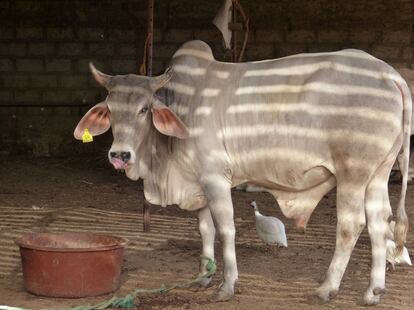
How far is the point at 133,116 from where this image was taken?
5.16 m

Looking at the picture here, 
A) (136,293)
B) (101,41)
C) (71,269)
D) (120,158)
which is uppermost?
(120,158)

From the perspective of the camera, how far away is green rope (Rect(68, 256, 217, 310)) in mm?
4789

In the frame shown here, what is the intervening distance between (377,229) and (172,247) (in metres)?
2.07

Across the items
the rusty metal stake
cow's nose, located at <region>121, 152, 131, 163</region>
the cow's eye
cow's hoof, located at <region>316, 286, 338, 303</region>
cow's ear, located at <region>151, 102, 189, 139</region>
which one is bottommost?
the rusty metal stake

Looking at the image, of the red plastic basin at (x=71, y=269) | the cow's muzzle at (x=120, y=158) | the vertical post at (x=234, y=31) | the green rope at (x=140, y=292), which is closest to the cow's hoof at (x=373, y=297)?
the green rope at (x=140, y=292)

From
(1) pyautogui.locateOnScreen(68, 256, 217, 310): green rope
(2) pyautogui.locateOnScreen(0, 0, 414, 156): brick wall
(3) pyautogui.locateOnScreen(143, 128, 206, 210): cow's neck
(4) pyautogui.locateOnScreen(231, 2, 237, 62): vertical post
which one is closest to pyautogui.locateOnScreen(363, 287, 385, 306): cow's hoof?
(1) pyautogui.locateOnScreen(68, 256, 217, 310): green rope

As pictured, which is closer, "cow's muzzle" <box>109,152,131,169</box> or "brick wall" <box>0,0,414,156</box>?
"cow's muzzle" <box>109,152,131,169</box>

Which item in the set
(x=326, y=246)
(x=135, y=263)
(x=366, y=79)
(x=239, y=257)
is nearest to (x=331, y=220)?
(x=326, y=246)

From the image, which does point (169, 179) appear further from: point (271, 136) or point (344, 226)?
point (344, 226)

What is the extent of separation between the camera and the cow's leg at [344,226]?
4.97 meters

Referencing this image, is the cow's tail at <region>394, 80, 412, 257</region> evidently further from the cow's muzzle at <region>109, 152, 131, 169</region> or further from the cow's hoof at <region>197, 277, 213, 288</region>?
the cow's muzzle at <region>109, 152, 131, 169</region>

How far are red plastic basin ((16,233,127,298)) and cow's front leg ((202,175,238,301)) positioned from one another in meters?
0.62

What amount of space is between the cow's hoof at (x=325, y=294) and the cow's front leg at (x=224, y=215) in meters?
0.55

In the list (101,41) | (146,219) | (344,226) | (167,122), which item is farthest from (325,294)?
(101,41)
